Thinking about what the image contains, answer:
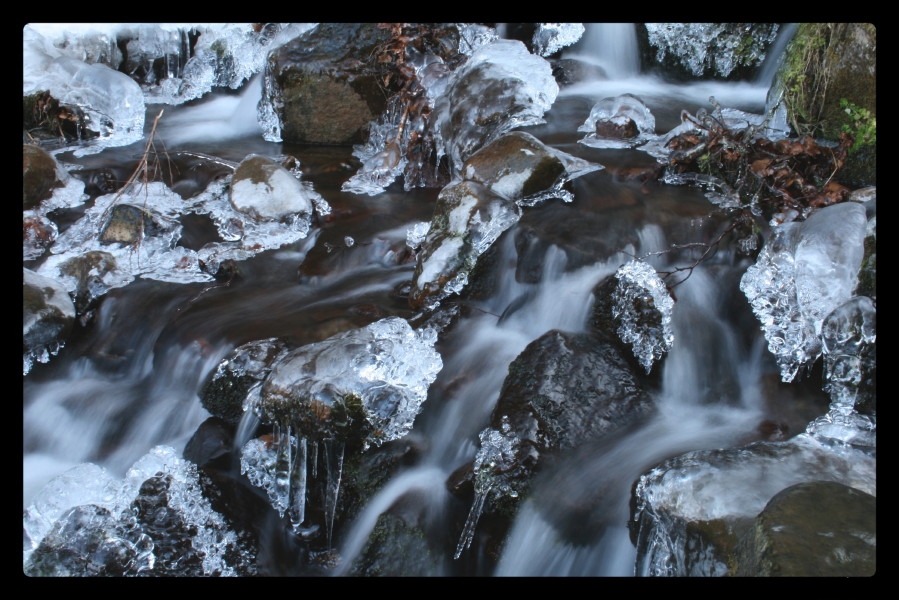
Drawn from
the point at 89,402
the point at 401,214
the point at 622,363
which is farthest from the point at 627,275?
the point at 89,402

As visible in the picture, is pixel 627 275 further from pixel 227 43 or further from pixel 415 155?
pixel 227 43

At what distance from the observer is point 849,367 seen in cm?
338

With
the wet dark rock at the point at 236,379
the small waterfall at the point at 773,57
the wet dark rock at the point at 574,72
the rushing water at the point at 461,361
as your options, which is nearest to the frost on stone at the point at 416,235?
the rushing water at the point at 461,361

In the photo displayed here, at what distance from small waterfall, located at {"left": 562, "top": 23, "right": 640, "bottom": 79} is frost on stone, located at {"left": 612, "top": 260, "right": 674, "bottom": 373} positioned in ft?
13.9

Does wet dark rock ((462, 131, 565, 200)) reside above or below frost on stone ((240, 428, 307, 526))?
above

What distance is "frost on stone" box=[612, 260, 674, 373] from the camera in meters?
3.71

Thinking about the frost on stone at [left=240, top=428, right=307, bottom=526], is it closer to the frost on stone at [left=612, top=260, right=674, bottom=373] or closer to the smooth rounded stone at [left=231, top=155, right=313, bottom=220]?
the frost on stone at [left=612, top=260, right=674, bottom=373]

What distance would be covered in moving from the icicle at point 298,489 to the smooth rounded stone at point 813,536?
2062 mm

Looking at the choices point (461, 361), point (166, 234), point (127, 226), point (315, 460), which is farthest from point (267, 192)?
point (315, 460)

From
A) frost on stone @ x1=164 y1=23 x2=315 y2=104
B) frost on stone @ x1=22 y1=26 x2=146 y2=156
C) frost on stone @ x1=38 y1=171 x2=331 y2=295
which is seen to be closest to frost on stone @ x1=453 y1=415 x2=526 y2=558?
frost on stone @ x1=38 y1=171 x2=331 y2=295

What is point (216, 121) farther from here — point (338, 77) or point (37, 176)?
point (37, 176)

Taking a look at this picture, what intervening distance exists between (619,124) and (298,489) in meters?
4.01

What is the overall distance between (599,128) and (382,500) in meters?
3.83

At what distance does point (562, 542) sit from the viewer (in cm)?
305
